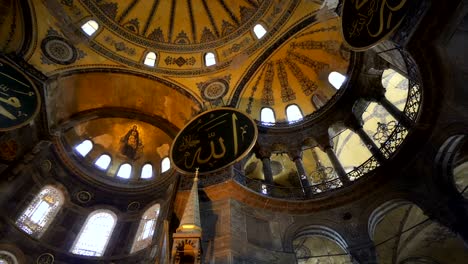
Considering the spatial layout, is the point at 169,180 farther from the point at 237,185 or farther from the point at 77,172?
the point at 237,185

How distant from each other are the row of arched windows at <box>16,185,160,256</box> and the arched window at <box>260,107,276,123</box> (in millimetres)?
5674

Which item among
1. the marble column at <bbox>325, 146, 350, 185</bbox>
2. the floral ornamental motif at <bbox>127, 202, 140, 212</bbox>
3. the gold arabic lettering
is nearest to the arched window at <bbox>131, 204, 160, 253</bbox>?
the floral ornamental motif at <bbox>127, 202, 140, 212</bbox>

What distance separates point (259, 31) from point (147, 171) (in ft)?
28.0

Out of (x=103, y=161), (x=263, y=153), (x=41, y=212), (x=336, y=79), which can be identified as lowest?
(x=41, y=212)

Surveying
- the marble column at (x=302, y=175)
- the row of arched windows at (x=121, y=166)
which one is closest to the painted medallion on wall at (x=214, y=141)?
the marble column at (x=302, y=175)

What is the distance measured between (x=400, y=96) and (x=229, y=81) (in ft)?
26.2

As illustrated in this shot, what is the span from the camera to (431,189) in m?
6.78

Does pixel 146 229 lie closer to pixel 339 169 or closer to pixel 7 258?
pixel 7 258

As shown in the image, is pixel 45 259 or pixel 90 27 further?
pixel 90 27

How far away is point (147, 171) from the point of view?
1407 cm

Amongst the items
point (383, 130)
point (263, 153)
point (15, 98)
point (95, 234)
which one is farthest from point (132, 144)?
point (383, 130)

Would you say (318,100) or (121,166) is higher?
(318,100)

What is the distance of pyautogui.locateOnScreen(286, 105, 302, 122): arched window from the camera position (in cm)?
1245

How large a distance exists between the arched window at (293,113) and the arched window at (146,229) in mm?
6617
